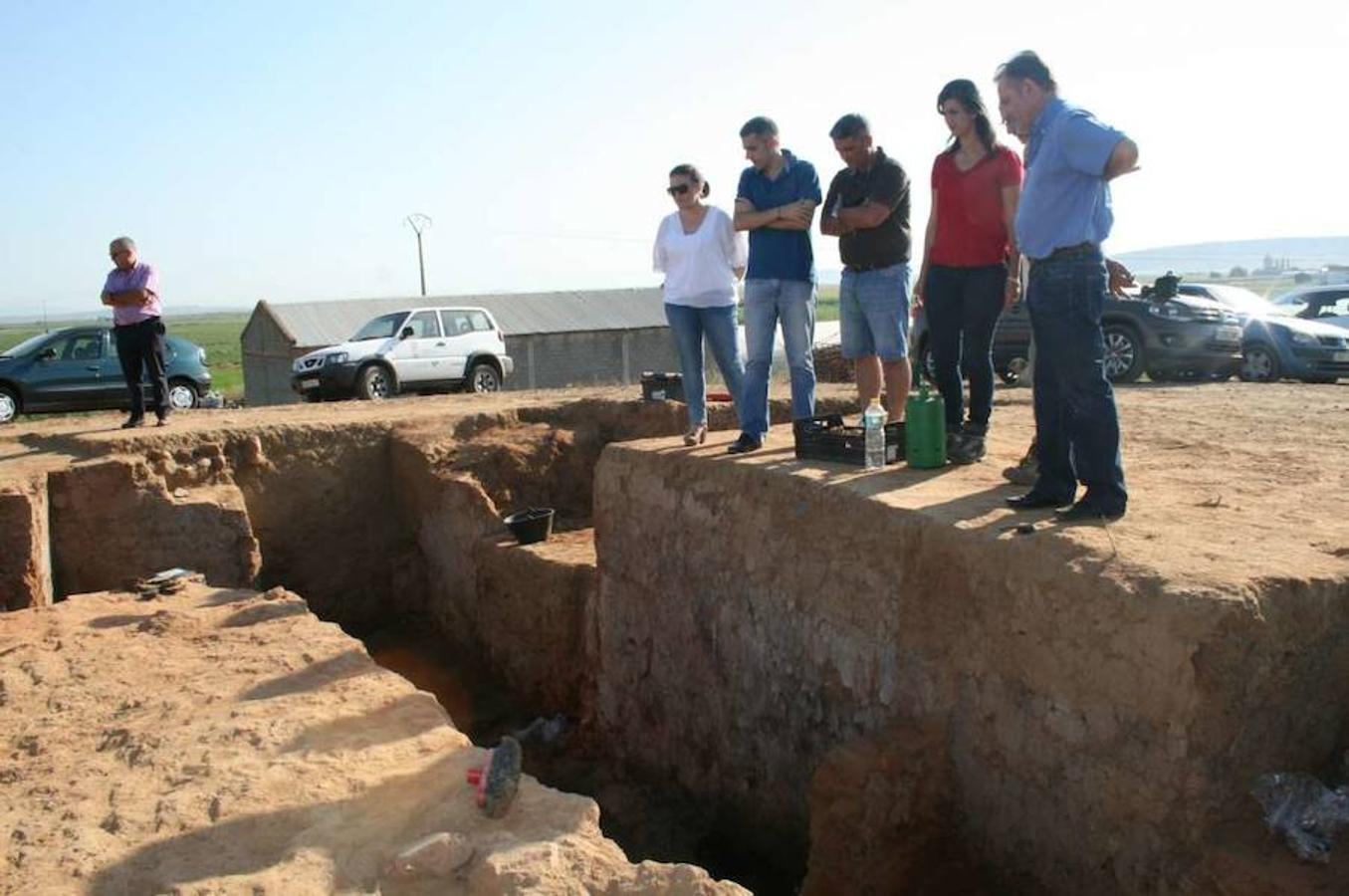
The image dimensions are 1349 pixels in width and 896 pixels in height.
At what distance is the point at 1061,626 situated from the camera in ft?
13.3

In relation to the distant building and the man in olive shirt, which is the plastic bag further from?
the distant building

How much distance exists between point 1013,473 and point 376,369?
12370 mm

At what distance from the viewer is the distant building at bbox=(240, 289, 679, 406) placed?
78.8 feet

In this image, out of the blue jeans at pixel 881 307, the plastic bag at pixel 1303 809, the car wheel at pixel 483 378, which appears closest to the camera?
the plastic bag at pixel 1303 809

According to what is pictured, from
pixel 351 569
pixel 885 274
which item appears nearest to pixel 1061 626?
pixel 885 274

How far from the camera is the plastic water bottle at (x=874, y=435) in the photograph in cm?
558

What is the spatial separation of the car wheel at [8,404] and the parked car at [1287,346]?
15816 millimetres

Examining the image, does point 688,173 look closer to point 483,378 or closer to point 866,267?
point 866,267

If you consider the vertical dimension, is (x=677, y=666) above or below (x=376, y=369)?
below

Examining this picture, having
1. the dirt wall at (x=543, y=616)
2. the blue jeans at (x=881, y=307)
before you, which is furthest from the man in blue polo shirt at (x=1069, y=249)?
the dirt wall at (x=543, y=616)

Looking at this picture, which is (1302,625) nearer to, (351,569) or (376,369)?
(351,569)

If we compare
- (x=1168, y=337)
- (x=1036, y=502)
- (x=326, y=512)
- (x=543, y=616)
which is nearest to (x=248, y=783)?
(x=1036, y=502)

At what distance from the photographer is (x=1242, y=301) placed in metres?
15.2

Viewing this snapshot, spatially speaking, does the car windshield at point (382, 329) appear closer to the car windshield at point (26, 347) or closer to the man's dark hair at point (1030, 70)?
the car windshield at point (26, 347)
